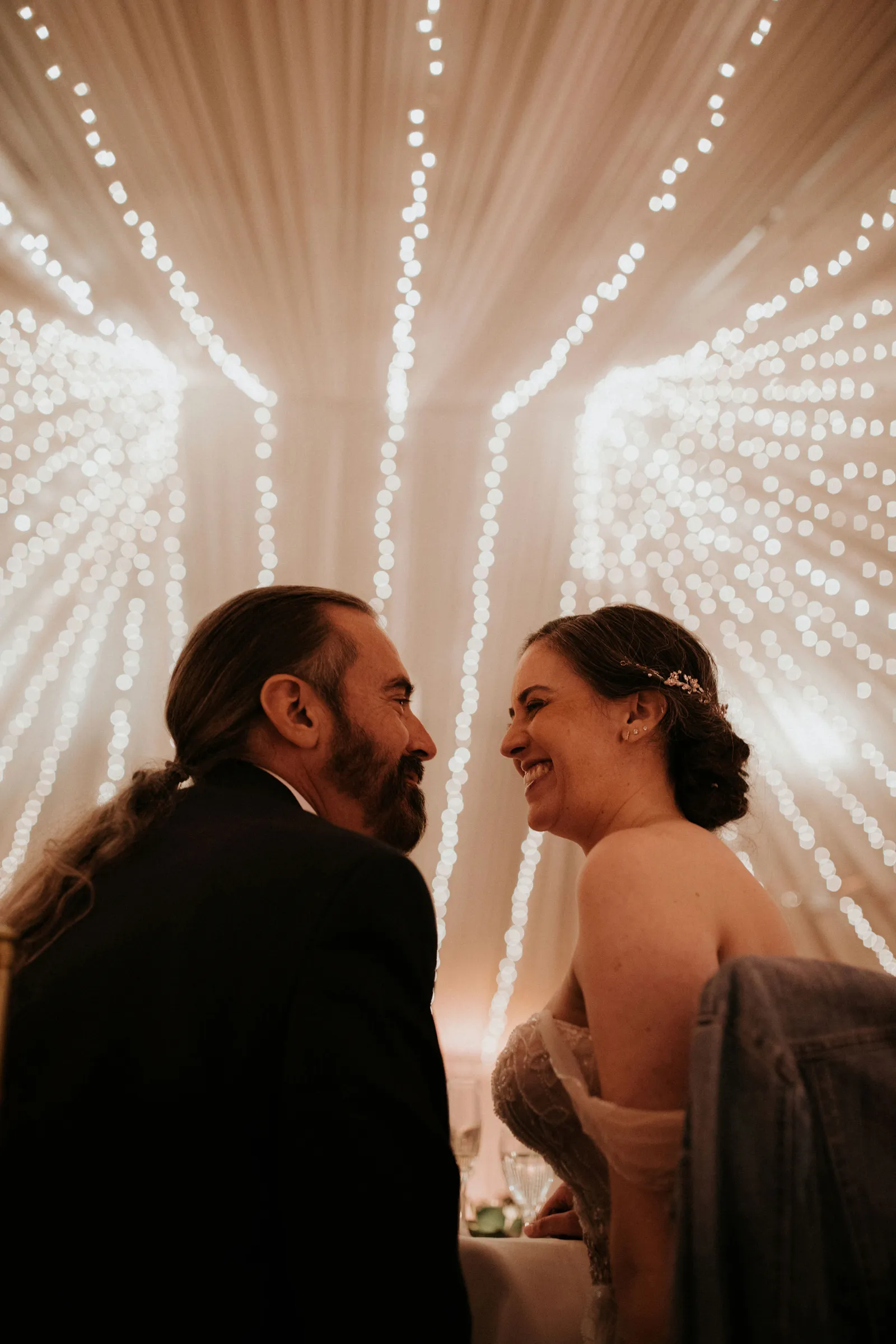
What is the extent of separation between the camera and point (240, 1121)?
38.0 inches

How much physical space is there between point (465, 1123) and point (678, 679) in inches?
68.9

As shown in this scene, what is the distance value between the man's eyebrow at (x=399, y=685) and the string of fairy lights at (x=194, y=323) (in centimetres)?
139

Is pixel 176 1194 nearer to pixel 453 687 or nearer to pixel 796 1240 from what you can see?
pixel 796 1240

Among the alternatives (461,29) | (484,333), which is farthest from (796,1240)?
(484,333)

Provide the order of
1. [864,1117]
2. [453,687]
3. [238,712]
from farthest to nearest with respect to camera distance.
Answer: [453,687] → [238,712] → [864,1117]

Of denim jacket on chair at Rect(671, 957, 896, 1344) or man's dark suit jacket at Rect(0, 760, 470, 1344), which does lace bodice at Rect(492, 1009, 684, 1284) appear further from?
man's dark suit jacket at Rect(0, 760, 470, 1344)

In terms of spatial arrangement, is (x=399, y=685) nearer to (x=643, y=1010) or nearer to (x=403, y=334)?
(x=643, y=1010)

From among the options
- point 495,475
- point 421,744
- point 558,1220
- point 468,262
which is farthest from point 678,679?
point 495,475

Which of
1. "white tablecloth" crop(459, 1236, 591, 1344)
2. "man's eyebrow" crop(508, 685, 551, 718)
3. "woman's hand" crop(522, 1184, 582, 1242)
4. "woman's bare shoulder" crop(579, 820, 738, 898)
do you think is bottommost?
"white tablecloth" crop(459, 1236, 591, 1344)

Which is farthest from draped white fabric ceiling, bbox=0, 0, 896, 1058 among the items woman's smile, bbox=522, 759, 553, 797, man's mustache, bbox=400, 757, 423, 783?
man's mustache, bbox=400, 757, 423, 783

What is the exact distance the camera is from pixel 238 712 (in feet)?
5.24

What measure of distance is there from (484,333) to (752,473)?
934 mm

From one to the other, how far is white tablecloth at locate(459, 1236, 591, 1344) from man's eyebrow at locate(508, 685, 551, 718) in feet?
3.16

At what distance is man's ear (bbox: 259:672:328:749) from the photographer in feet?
5.26
